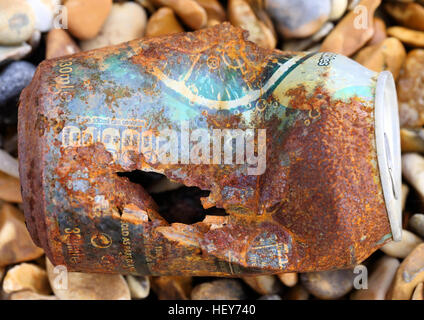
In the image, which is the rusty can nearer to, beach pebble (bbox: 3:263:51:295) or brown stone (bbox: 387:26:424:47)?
beach pebble (bbox: 3:263:51:295)

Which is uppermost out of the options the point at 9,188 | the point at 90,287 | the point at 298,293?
the point at 9,188

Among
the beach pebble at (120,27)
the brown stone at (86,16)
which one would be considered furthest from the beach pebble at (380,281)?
the brown stone at (86,16)

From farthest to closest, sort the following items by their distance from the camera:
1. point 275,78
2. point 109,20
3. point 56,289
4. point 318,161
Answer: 1. point 109,20
2. point 56,289
3. point 275,78
4. point 318,161

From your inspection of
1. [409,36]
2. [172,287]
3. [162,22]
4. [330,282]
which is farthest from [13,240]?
[409,36]

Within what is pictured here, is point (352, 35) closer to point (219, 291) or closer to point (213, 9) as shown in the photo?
point (213, 9)

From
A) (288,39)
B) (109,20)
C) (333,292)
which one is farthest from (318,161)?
(109,20)

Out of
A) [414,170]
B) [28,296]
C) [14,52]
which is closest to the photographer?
[28,296]

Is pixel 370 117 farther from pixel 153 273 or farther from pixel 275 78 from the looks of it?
pixel 153 273
